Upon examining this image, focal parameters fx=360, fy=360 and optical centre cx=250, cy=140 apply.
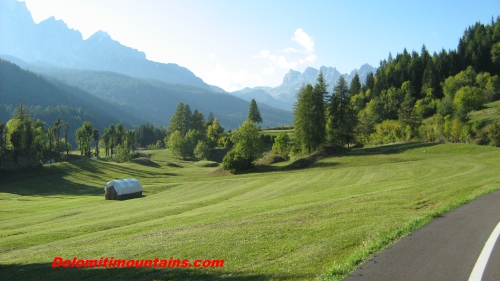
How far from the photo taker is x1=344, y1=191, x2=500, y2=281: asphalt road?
757 centimetres

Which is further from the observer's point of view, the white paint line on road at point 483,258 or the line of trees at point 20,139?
the line of trees at point 20,139

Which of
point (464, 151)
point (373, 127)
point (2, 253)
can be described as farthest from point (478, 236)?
point (373, 127)

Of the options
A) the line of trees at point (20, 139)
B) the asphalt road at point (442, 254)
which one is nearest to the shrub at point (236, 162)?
the line of trees at point (20, 139)

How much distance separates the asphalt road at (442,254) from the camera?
7571 millimetres

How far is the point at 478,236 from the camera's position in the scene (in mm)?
10195

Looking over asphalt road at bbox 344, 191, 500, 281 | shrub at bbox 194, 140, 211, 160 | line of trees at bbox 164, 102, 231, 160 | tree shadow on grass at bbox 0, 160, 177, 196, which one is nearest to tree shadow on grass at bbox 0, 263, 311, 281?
asphalt road at bbox 344, 191, 500, 281

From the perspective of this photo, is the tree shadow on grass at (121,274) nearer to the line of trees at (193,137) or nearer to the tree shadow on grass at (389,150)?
the tree shadow on grass at (389,150)

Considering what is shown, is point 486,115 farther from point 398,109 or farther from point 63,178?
point 63,178

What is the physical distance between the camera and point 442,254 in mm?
8797

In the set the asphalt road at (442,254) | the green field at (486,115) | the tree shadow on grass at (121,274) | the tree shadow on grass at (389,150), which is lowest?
the tree shadow on grass at (121,274)

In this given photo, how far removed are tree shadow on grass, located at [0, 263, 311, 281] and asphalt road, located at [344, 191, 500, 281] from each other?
6.10ft

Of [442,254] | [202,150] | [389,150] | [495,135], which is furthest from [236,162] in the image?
[442,254]

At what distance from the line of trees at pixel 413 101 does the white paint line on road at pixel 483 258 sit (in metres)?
65.1

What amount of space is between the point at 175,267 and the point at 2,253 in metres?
13.2
